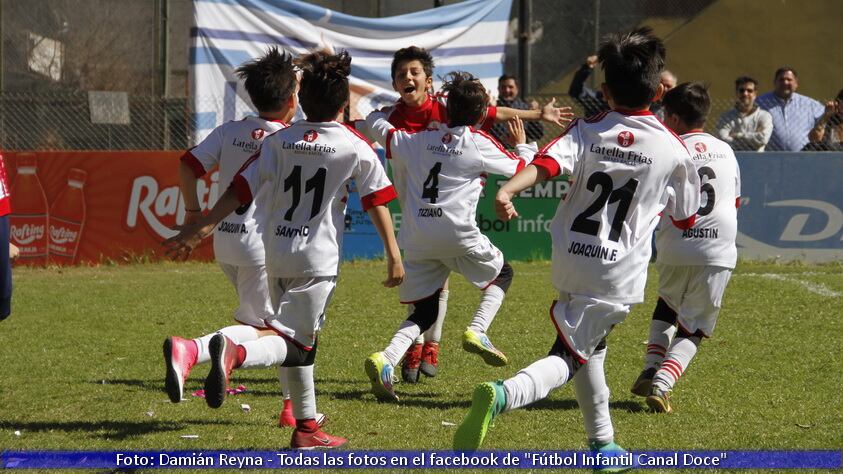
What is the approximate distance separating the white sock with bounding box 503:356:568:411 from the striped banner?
36.0ft

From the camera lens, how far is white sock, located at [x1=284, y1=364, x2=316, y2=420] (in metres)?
5.40

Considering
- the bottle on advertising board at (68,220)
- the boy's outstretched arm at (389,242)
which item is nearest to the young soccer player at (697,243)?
the boy's outstretched arm at (389,242)

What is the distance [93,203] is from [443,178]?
8.06 meters

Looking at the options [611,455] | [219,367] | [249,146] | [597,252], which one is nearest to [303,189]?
[219,367]

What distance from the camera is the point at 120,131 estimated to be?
53.9ft

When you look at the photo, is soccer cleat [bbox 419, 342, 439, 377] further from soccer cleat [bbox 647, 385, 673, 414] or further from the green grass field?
soccer cleat [bbox 647, 385, 673, 414]

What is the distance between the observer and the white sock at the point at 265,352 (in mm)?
5088

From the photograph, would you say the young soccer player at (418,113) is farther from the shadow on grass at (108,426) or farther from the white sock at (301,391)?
the white sock at (301,391)

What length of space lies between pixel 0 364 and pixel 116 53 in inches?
545

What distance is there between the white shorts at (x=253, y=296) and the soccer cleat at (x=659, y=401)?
2.18 meters

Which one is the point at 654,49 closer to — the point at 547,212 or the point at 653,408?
the point at 653,408

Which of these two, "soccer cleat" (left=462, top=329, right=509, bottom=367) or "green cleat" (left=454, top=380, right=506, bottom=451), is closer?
"green cleat" (left=454, top=380, right=506, bottom=451)

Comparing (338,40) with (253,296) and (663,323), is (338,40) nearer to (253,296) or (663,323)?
(663,323)

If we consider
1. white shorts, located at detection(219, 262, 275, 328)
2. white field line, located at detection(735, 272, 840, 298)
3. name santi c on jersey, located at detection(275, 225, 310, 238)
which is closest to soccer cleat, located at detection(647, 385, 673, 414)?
white shorts, located at detection(219, 262, 275, 328)
